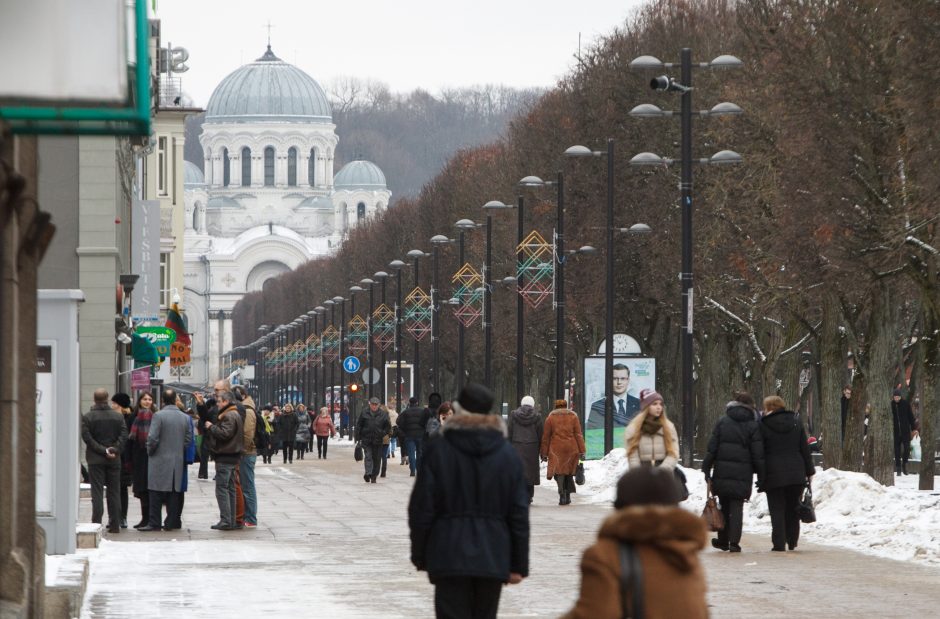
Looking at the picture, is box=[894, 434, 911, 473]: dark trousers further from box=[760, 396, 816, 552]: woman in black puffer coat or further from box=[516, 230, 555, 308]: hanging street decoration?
box=[760, 396, 816, 552]: woman in black puffer coat

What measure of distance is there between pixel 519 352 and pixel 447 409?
43.4 feet

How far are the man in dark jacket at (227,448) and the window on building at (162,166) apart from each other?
63.4 meters

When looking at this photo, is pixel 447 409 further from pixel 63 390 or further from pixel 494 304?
pixel 494 304

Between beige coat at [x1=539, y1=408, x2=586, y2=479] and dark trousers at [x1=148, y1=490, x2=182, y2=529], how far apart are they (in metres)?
5.81

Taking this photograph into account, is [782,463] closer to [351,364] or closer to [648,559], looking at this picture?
[648,559]

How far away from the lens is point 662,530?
652 centimetres

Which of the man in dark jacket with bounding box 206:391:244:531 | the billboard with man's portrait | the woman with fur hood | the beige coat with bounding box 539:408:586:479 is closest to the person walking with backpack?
the billboard with man's portrait

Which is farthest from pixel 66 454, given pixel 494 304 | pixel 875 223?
pixel 494 304

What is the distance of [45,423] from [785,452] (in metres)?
6.64

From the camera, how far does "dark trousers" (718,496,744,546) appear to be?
19.5 metres

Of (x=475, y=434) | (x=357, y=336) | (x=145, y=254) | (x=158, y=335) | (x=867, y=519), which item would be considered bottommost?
(x=867, y=519)

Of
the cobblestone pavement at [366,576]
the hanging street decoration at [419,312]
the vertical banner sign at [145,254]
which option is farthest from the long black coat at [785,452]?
the hanging street decoration at [419,312]

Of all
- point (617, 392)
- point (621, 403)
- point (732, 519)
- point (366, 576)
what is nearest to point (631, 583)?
point (366, 576)

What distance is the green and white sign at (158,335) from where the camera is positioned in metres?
40.9
